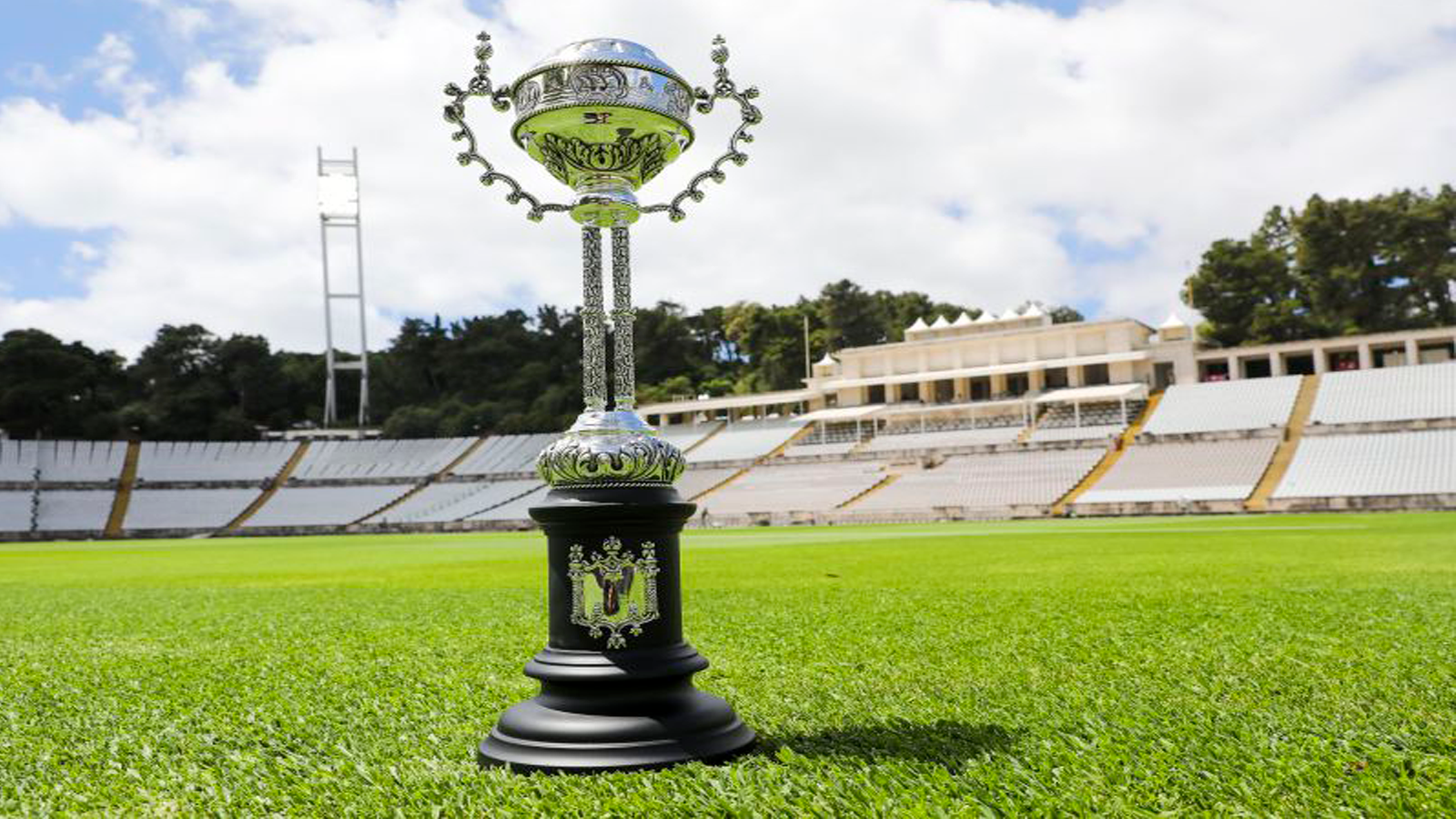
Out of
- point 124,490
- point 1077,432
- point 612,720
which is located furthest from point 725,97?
point 124,490

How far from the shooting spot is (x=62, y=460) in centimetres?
6419

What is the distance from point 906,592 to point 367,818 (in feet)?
27.1

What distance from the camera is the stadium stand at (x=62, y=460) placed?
205ft

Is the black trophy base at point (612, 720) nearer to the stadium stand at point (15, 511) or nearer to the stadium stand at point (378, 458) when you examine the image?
the stadium stand at point (15, 511)

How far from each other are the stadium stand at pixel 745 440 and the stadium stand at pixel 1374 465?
90.0 ft

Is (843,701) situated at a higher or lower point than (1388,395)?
lower

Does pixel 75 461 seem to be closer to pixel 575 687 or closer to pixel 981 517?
pixel 981 517

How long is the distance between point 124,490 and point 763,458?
38.8 meters

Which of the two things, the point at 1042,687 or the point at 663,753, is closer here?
the point at 663,753

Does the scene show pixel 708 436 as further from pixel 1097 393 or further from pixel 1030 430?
pixel 1097 393

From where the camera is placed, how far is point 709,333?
284 ft

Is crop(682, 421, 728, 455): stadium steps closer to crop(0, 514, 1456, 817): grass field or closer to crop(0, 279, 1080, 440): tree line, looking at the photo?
crop(0, 279, 1080, 440): tree line

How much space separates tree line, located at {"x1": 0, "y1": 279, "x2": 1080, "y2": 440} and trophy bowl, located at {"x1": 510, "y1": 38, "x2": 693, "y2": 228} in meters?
69.0

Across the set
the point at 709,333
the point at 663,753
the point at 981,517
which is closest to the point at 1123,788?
the point at 663,753
